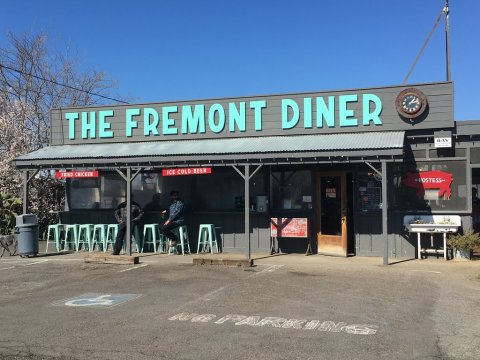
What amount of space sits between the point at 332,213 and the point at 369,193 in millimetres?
1157

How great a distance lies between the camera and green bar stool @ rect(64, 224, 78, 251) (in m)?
15.6

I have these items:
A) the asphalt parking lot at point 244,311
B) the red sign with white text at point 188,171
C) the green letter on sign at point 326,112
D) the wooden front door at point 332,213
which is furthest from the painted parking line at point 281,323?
the green letter on sign at point 326,112

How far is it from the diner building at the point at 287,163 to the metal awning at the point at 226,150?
3 cm

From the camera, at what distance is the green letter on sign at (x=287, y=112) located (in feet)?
47.1

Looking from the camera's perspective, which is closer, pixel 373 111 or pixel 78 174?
pixel 373 111

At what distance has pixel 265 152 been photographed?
41.8 ft

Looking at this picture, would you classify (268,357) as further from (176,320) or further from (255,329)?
(176,320)

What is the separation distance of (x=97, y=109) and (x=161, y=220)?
4337 mm

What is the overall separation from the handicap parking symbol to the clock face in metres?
8.45

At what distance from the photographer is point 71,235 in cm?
1609

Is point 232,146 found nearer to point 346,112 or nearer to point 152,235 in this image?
point 346,112

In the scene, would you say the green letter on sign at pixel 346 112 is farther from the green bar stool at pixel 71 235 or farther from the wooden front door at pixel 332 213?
the green bar stool at pixel 71 235

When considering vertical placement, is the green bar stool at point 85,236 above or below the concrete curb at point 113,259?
above

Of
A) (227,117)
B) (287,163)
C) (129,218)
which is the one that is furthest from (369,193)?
(129,218)
